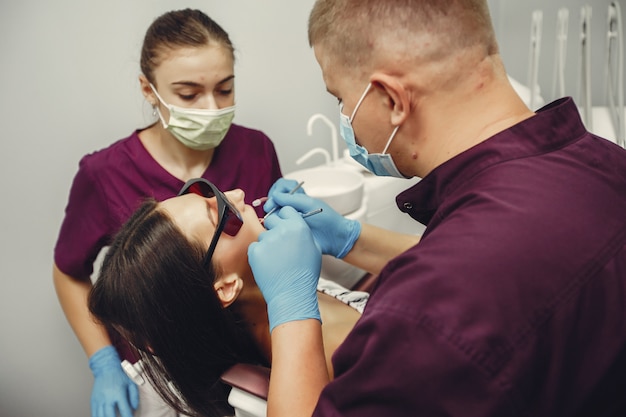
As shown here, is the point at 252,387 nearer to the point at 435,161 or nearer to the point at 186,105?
the point at 435,161

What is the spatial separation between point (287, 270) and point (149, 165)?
0.74 metres

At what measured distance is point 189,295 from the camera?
1.08 m

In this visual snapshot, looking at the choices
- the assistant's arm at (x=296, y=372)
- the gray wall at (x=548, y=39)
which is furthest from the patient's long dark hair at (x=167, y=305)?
the gray wall at (x=548, y=39)

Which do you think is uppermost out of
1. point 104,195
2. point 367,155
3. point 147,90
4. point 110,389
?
point 147,90

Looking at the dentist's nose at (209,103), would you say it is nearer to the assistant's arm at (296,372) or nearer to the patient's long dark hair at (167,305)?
the patient's long dark hair at (167,305)

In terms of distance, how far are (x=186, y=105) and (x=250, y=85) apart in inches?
24.5

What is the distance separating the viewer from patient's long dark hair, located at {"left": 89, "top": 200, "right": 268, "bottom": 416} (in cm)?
107

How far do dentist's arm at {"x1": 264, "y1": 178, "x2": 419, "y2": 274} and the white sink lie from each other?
112 millimetres

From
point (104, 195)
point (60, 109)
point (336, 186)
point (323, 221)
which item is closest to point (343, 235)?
point (323, 221)

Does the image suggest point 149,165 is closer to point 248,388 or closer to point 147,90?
point 147,90

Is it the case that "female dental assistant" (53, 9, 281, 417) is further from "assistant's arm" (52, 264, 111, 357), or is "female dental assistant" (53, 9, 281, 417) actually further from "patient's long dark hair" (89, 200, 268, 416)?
"patient's long dark hair" (89, 200, 268, 416)

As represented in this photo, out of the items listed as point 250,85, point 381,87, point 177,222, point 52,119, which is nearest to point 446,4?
point 381,87

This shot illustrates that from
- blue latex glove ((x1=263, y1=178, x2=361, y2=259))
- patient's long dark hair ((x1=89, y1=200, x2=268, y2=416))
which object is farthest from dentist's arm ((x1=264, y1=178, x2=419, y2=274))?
patient's long dark hair ((x1=89, y1=200, x2=268, y2=416))

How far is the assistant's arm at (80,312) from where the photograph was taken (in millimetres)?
1555
